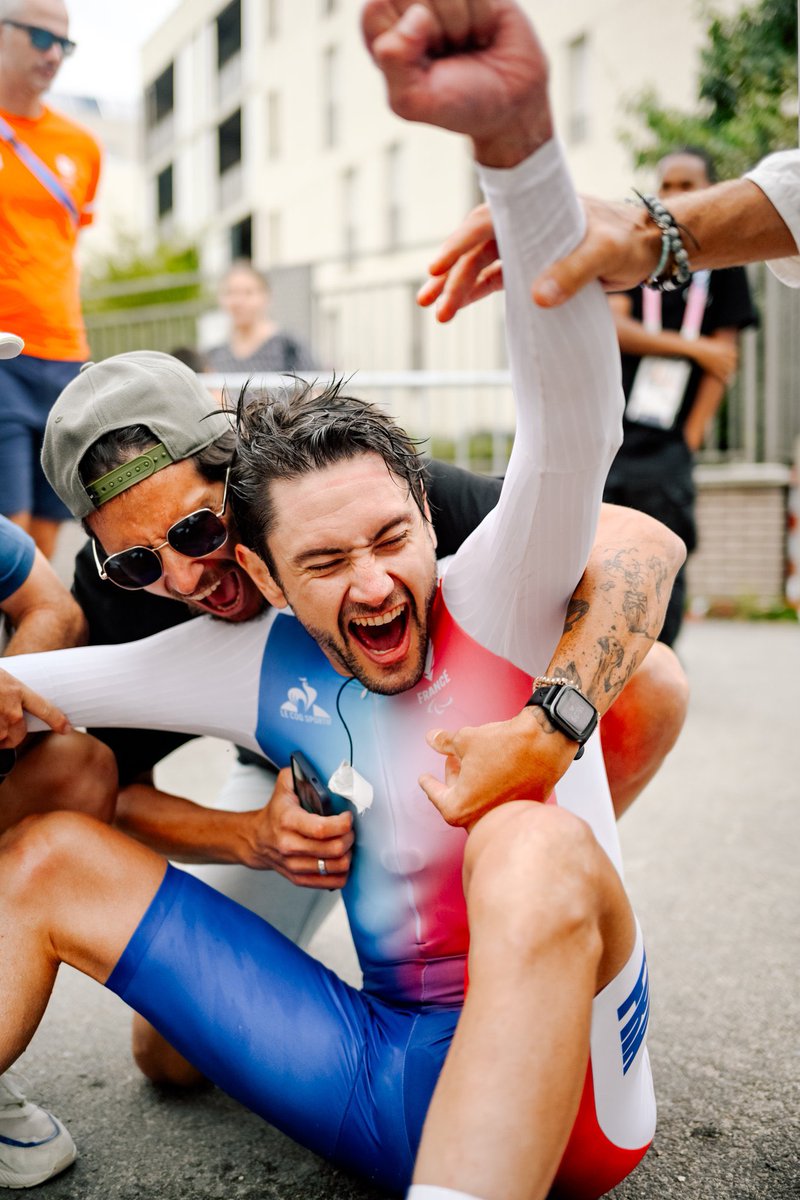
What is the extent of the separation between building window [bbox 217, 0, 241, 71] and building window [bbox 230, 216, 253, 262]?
177 inches

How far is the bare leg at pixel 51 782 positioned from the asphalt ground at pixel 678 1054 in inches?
24.8

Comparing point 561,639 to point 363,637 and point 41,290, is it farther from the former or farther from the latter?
point 41,290

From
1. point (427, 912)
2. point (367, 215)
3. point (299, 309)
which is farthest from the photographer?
point (367, 215)

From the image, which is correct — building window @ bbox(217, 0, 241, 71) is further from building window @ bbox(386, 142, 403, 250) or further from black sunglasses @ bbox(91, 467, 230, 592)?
black sunglasses @ bbox(91, 467, 230, 592)

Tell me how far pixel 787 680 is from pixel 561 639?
4.87 meters

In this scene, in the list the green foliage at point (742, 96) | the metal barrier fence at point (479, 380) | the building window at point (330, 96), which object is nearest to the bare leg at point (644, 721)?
the metal barrier fence at point (479, 380)

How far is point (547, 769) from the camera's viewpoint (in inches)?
68.1

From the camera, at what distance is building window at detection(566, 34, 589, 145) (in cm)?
1695

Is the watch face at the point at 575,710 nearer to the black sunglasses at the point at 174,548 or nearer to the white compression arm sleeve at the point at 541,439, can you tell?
the white compression arm sleeve at the point at 541,439

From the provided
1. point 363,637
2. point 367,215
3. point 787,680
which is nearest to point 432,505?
point 363,637

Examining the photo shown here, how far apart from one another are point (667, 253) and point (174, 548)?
111 cm

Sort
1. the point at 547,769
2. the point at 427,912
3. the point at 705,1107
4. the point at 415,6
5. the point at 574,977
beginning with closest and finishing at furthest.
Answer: the point at 415,6, the point at 574,977, the point at 547,769, the point at 427,912, the point at 705,1107

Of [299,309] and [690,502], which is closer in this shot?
[690,502]

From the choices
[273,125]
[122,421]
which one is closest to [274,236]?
[273,125]
